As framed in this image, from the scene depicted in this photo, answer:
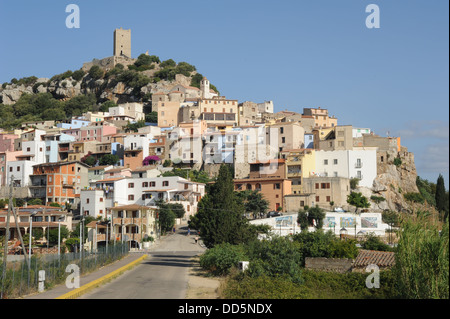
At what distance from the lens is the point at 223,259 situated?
2878 cm

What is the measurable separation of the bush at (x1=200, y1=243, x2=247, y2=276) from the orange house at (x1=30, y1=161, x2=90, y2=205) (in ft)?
161

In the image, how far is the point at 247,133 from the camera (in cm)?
8425

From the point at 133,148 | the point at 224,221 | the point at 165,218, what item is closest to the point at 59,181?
the point at 133,148

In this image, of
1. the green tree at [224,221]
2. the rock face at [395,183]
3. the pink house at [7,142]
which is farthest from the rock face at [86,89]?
the green tree at [224,221]

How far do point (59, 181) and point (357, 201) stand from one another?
41.5 meters

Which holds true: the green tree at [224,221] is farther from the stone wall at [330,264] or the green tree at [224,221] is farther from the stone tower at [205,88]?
the stone tower at [205,88]

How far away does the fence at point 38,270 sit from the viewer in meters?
20.1

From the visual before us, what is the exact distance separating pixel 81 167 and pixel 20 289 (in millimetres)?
61779

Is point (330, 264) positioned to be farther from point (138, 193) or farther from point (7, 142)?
point (7, 142)

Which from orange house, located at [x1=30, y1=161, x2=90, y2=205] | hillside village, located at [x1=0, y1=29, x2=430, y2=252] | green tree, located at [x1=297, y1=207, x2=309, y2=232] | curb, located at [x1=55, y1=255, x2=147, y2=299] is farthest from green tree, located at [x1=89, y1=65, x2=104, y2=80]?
curb, located at [x1=55, y1=255, x2=147, y2=299]

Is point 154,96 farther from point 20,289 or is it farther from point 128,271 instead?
point 20,289

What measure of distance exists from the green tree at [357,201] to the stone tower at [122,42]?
10029 cm

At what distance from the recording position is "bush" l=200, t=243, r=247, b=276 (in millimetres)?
28594

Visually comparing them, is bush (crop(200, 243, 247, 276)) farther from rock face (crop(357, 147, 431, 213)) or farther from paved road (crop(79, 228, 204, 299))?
rock face (crop(357, 147, 431, 213))
